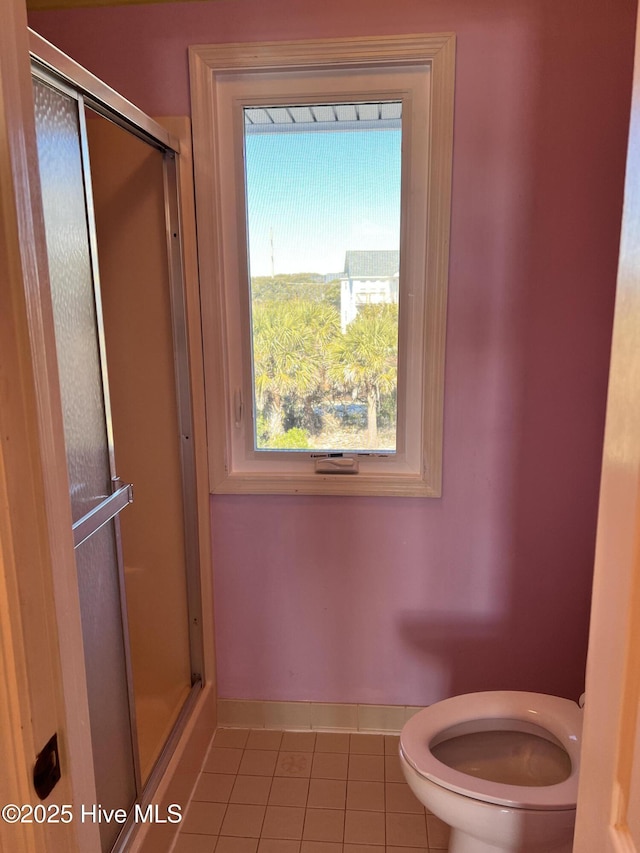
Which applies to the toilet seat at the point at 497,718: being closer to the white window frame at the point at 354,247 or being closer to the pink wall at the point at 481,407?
the pink wall at the point at 481,407

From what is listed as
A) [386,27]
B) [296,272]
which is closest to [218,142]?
[296,272]

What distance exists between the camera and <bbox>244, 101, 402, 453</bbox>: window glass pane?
174 centimetres

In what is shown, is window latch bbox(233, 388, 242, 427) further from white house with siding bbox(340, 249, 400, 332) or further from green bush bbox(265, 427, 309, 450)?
white house with siding bbox(340, 249, 400, 332)

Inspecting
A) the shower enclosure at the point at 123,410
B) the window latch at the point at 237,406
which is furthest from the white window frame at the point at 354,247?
the shower enclosure at the point at 123,410

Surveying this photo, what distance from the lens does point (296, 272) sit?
1819 millimetres

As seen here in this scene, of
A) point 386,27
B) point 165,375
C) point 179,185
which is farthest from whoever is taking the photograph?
point 165,375

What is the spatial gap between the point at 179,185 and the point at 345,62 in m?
0.57

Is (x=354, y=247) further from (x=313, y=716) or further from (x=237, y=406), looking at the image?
(x=313, y=716)

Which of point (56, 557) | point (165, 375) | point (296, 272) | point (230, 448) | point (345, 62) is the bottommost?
point (230, 448)

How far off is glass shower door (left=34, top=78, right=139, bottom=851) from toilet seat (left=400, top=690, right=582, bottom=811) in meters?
0.68

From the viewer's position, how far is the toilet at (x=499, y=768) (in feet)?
4.04

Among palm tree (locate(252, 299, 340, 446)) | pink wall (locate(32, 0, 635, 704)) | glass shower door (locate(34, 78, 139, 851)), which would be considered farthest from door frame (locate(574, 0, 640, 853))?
palm tree (locate(252, 299, 340, 446))

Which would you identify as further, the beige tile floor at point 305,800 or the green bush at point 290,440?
the green bush at point 290,440

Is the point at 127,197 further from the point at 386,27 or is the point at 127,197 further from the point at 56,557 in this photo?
the point at 56,557
